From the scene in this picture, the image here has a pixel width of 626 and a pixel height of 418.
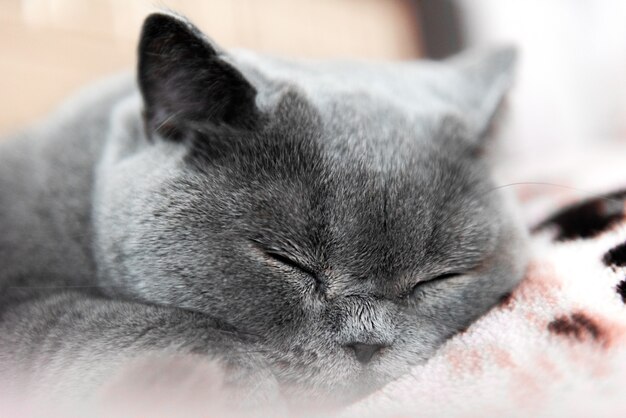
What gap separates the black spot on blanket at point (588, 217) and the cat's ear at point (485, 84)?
0.25 meters

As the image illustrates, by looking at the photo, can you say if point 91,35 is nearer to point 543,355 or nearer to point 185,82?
point 185,82

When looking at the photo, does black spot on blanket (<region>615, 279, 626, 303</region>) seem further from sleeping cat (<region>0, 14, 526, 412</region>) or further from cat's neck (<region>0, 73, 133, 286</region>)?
cat's neck (<region>0, 73, 133, 286</region>)

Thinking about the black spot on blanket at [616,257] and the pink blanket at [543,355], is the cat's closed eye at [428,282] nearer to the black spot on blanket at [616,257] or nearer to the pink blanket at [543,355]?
the pink blanket at [543,355]

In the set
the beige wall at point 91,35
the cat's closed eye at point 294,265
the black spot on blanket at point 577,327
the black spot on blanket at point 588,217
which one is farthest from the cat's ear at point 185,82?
the beige wall at point 91,35

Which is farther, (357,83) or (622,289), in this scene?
(357,83)

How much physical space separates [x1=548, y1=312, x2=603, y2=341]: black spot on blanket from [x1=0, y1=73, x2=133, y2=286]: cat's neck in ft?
2.19

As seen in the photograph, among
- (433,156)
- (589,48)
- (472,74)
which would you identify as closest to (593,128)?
(589,48)

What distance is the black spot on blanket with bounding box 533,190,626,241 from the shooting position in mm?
1051

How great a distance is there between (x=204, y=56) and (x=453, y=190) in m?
0.38

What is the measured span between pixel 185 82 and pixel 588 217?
74 centimetres

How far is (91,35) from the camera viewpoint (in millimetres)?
1905

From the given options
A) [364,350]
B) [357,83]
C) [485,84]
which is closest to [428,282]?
[364,350]

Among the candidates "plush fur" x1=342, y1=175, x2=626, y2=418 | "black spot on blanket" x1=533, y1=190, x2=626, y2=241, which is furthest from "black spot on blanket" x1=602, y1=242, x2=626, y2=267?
"black spot on blanket" x1=533, y1=190, x2=626, y2=241

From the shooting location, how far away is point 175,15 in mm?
788
